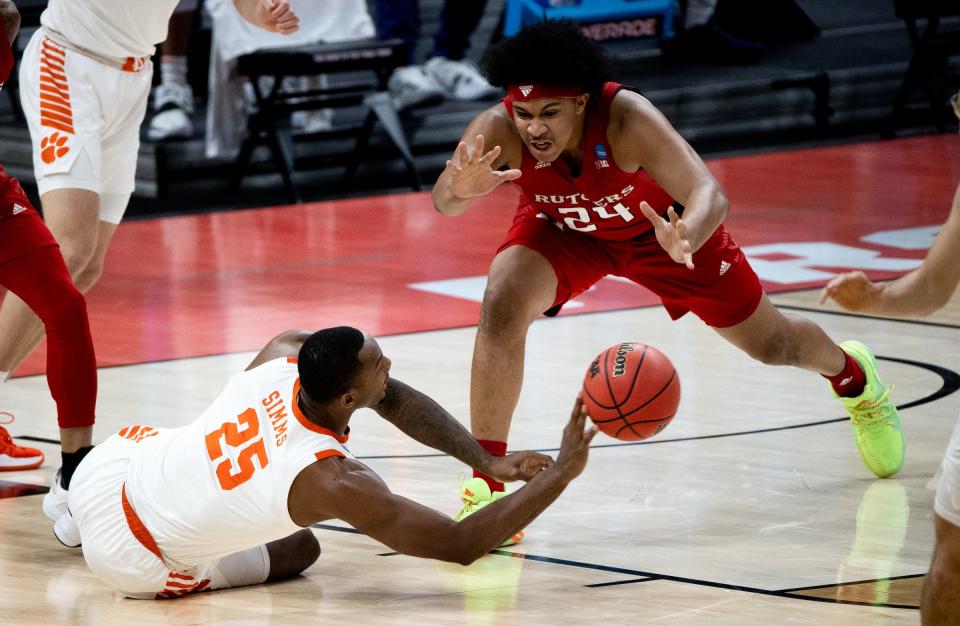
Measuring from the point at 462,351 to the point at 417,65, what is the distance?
7724 mm

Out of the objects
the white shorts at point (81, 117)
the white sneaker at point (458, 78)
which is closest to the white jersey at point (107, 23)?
the white shorts at point (81, 117)

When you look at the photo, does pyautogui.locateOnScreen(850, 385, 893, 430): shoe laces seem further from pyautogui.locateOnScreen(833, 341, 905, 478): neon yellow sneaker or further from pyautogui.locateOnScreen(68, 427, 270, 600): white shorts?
pyautogui.locateOnScreen(68, 427, 270, 600): white shorts

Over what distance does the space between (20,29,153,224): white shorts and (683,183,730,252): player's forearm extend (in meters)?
2.40

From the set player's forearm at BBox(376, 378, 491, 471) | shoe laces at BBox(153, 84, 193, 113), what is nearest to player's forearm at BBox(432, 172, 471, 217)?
player's forearm at BBox(376, 378, 491, 471)

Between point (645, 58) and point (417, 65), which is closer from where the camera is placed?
point (417, 65)

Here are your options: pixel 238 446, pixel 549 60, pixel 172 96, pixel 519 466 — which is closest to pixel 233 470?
pixel 238 446

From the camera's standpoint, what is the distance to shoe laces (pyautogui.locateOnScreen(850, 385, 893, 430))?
6285 millimetres

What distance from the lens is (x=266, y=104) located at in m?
13.4

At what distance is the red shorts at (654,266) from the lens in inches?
237

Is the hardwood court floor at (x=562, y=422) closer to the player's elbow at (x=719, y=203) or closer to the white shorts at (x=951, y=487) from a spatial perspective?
the white shorts at (x=951, y=487)

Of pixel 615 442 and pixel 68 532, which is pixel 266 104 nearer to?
pixel 615 442

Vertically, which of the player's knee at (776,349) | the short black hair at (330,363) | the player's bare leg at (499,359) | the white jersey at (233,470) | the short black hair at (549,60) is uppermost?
the short black hair at (549,60)

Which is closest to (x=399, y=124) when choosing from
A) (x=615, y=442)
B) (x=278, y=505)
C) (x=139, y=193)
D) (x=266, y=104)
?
(x=266, y=104)

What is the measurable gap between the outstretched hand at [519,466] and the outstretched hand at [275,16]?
251cm
